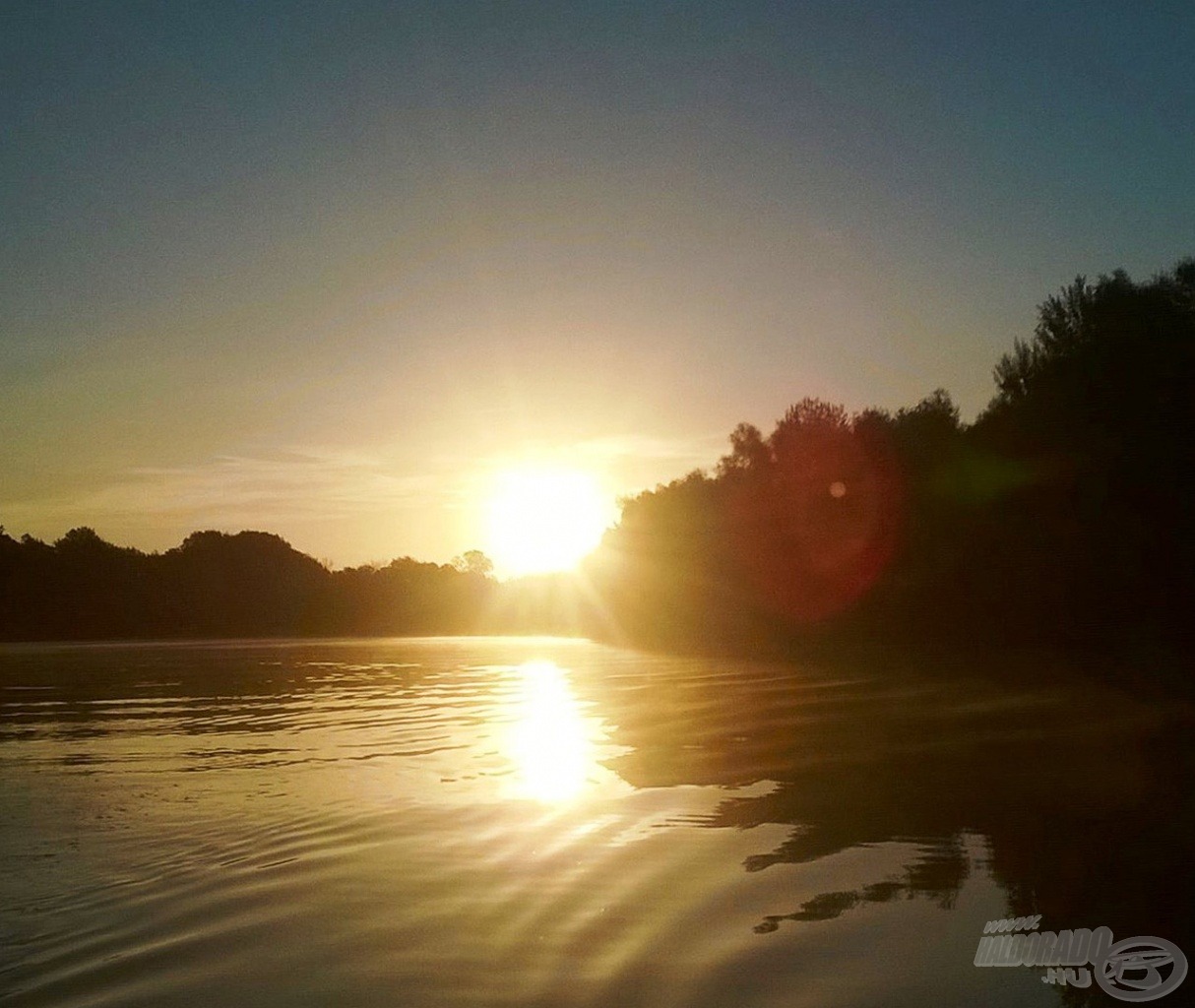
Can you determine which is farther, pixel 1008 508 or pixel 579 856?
pixel 1008 508

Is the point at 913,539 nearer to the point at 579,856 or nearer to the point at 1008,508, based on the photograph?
the point at 1008,508

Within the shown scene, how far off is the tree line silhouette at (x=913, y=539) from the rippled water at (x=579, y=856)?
59.6 ft

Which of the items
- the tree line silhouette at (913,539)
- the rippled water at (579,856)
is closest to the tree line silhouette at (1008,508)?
the tree line silhouette at (913,539)

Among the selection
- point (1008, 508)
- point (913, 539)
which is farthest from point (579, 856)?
point (913, 539)

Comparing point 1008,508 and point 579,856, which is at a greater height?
point 1008,508

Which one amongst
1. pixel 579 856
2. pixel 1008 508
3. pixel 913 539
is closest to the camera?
pixel 579 856

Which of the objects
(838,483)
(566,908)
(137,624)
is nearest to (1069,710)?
(566,908)

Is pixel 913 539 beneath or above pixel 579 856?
above

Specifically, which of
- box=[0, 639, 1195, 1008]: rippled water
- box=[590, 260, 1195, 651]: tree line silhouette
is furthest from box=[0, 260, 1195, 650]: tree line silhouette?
box=[0, 639, 1195, 1008]: rippled water

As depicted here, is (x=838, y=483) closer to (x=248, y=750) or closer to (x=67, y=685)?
(x=67, y=685)

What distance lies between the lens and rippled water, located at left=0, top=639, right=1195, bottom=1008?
780 centimetres

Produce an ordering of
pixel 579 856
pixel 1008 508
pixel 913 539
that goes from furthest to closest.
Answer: pixel 913 539
pixel 1008 508
pixel 579 856

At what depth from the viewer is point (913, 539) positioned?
58906 millimetres

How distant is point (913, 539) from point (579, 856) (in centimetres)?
5022
